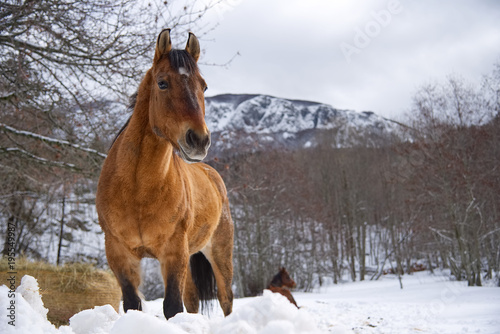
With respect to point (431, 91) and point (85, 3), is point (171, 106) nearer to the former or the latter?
point (85, 3)

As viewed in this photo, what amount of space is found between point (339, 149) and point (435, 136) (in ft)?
50.2

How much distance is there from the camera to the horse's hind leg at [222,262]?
13.8ft

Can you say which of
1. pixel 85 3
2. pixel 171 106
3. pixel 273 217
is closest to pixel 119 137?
pixel 171 106

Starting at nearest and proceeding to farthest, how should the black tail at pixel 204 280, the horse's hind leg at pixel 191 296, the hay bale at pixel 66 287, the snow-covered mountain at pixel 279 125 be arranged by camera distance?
the horse's hind leg at pixel 191 296, the black tail at pixel 204 280, the hay bale at pixel 66 287, the snow-covered mountain at pixel 279 125

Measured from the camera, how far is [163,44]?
2.48m

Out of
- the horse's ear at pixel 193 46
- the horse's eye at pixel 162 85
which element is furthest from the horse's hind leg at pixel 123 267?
the horse's ear at pixel 193 46

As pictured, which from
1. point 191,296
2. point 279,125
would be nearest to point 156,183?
point 191,296

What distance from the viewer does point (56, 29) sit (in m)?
5.39

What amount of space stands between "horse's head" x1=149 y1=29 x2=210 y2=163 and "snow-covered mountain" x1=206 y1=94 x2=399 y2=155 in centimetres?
431

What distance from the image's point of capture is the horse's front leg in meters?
2.38

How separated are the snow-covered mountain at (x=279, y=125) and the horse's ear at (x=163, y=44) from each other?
4259mm

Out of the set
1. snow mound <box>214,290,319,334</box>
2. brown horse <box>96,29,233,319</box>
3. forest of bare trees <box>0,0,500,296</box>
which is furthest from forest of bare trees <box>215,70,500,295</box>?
snow mound <box>214,290,319,334</box>

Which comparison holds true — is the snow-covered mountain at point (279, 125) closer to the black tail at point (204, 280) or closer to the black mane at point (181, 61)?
the black tail at point (204, 280)

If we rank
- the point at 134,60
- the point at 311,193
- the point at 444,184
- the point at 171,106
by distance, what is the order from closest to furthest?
the point at 171,106 < the point at 134,60 < the point at 444,184 < the point at 311,193
